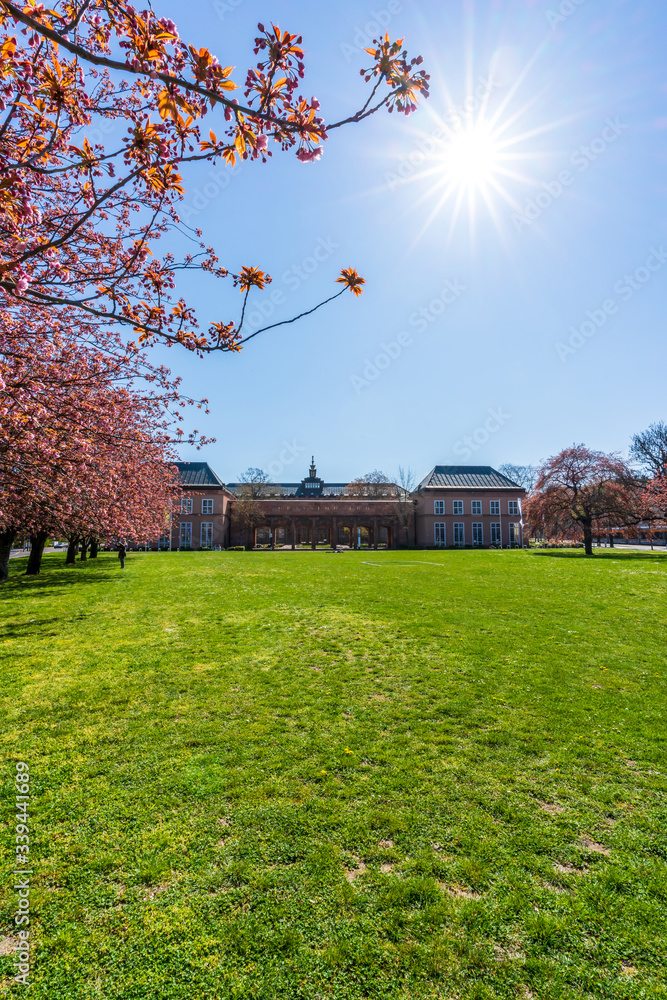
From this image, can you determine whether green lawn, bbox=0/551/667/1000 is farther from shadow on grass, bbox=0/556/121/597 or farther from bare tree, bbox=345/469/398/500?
bare tree, bbox=345/469/398/500

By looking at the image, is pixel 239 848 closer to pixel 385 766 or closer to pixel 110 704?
pixel 385 766

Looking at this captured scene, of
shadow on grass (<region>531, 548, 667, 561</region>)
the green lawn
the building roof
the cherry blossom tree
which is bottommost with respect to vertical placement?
the green lawn

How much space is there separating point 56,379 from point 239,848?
7260mm

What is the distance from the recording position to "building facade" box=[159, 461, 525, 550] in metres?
52.3

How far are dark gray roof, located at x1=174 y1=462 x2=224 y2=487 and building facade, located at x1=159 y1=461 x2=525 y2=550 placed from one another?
0.20ft

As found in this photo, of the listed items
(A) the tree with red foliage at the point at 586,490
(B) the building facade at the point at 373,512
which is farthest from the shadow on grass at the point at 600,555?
(B) the building facade at the point at 373,512

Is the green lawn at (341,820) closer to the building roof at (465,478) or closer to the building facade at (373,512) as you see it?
the building facade at (373,512)

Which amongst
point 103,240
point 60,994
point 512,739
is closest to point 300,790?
point 60,994

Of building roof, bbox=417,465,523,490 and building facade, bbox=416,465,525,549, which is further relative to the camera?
building roof, bbox=417,465,523,490

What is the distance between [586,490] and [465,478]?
26.3 meters

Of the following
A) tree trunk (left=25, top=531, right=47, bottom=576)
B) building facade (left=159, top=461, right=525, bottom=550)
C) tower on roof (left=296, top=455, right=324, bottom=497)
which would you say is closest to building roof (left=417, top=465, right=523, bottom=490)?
building facade (left=159, top=461, right=525, bottom=550)

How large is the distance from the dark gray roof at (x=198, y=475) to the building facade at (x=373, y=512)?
61 mm

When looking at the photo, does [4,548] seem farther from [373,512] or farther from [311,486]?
[311,486]

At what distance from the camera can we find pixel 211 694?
19.5 ft
